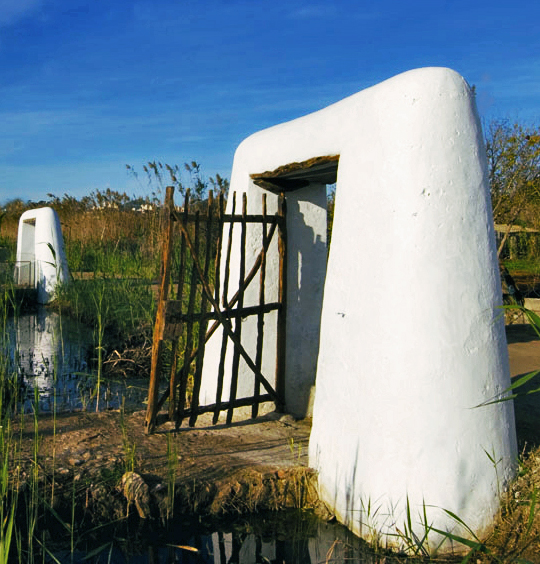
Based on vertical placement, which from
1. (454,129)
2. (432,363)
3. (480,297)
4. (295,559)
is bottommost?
(295,559)

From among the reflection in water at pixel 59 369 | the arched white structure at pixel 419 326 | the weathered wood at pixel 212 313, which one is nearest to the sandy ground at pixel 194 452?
the reflection in water at pixel 59 369

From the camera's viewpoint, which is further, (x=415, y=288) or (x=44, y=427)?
(x=44, y=427)

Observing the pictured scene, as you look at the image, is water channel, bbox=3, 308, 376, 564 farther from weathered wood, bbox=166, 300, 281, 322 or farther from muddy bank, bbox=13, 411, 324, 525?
weathered wood, bbox=166, 300, 281, 322

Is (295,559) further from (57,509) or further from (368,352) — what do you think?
(57,509)

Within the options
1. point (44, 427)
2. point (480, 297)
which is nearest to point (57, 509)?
point (44, 427)

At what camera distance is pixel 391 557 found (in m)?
3.69

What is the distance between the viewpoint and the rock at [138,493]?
14.0 ft

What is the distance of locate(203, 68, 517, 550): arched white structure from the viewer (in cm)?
368

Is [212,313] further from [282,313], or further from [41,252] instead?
[41,252]

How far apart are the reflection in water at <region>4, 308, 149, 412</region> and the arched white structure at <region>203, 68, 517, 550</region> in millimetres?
2381

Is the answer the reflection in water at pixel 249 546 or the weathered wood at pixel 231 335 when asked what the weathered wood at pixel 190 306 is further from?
the reflection in water at pixel 249 546

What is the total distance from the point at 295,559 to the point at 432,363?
147 cm

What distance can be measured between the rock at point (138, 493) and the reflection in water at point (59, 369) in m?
0.94

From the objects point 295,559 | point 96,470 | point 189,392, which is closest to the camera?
point 295,559
